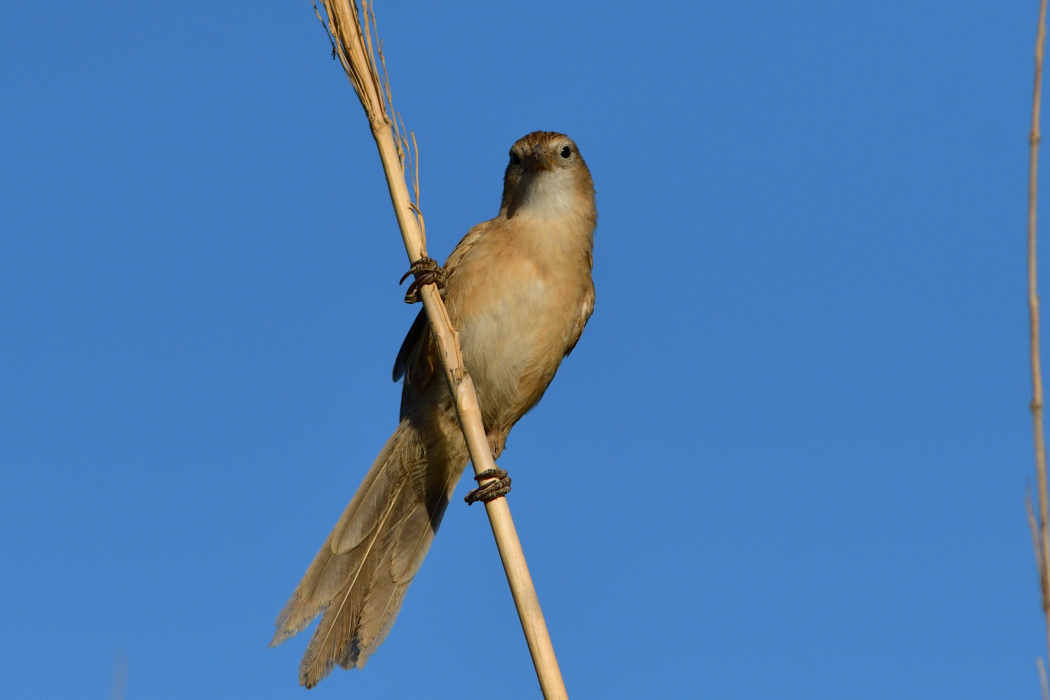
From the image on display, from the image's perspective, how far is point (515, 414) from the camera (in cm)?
470

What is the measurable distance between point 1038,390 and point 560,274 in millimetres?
2845

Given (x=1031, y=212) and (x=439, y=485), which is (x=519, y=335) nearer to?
(x=439, y=485)

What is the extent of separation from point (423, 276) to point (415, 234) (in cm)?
39

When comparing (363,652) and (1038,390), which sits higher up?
(363,652)

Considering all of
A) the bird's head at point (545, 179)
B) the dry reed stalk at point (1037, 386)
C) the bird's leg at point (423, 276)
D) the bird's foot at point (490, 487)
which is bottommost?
the dry reed stalk at point (1037, 386)

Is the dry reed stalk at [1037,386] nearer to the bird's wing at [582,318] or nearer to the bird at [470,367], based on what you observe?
the bird at [470,367]

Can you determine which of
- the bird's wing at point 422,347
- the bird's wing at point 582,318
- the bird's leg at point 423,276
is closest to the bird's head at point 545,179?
the bird's wing at point 422,347

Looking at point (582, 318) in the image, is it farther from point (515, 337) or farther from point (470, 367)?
point (470, 367)

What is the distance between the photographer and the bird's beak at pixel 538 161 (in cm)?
462

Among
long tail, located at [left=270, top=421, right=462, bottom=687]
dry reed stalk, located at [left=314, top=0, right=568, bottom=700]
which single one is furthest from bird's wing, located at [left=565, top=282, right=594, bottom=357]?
dry reed stalk, located at [left=314, top=0, right=568, bottom=700]

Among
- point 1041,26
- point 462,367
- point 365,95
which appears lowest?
point 1041,26

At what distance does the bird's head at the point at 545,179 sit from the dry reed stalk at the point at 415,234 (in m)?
1.53

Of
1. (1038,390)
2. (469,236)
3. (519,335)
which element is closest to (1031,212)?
(1038,390)

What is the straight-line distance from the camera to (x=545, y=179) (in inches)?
181
